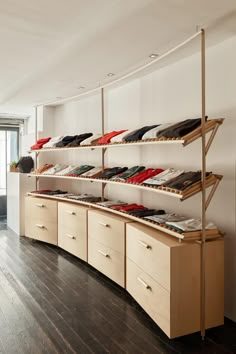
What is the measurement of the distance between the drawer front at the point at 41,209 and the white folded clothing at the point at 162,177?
2.03 meters

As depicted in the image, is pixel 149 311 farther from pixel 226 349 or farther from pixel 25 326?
pixel 25 326

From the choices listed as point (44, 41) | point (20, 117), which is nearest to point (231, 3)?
point (44, 41)

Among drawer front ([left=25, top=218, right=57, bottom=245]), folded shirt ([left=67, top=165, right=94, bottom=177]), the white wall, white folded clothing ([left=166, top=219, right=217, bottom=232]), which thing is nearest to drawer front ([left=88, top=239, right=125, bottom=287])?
the white wall

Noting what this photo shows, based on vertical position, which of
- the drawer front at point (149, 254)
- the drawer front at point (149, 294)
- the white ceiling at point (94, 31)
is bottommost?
the drawer front at point (149, 294)

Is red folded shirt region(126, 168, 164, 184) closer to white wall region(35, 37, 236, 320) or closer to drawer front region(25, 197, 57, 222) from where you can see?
white wall region(35, 37, 236, 320)

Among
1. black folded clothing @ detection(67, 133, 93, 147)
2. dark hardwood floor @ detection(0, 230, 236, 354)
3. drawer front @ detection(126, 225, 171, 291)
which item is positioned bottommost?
dark hardwood floor @ detection(0, 230, 236, 354)

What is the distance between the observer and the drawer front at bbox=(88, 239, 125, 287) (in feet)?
10.2

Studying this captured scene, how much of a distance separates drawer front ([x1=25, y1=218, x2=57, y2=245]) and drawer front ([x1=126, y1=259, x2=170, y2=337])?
186cm

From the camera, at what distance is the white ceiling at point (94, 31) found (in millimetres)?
2166

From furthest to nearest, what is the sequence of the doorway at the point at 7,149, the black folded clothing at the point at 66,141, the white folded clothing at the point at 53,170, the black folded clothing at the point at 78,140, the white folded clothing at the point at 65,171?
the doorway at the point at 7,149
the white folded clothing at the point at 53,170
the white folded clothing at the point at 65,171
the black folded clothing at the point at 66,141
the black folded clothing at the point at 78,140

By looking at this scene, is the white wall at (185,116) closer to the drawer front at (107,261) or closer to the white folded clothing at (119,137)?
the white folded clothing at (119,137)

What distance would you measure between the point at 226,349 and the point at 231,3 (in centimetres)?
233

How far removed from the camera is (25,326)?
248 cm

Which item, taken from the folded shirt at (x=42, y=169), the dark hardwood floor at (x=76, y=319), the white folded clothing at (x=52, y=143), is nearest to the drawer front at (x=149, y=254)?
the dark hardwood floor at (x=76, y=319)
